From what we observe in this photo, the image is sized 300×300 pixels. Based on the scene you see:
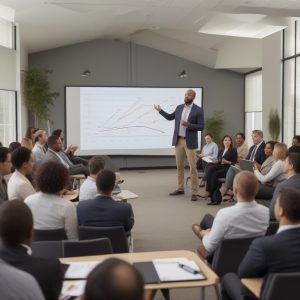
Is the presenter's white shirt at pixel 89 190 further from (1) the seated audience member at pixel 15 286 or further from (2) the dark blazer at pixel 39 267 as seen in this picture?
(1) the seated audience member at pixel 15 286

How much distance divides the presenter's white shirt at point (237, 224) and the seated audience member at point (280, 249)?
588 mm

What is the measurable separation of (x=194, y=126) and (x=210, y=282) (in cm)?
594

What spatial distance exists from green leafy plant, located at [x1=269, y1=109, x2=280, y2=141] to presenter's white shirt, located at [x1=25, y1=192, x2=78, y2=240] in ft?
25.7

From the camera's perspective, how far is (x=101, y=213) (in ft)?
11.2

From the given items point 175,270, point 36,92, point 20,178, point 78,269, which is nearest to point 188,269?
point 175,270

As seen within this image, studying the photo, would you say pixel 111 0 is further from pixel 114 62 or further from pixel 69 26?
pixel 114 62

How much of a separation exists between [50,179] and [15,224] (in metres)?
1.39

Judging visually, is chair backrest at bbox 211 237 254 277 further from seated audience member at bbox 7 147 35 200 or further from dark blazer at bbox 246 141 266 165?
dark blazer at bbox 246 141 266 165

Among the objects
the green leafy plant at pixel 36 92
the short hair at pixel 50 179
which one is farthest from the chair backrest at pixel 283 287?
the green leafy plant at pixel 36 92

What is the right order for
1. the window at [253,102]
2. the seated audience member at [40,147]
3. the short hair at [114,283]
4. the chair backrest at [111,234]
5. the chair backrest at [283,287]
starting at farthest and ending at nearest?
the window at [253,102] → the seated audience member at [40,147] → the chair backrest at [111,234] → the chair backrest at [283,287] → the short hair at [114,283]

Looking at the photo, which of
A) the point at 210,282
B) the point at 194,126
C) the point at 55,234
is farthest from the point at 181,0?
the point at 210,282

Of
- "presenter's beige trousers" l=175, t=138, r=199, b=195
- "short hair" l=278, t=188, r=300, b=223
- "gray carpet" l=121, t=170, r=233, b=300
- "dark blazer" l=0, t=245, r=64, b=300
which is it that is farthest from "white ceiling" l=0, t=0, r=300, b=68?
"dark blazer" l=0, t=245, r=64, b=300

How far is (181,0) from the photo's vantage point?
8.41 metres

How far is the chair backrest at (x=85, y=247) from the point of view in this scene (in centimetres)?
278
